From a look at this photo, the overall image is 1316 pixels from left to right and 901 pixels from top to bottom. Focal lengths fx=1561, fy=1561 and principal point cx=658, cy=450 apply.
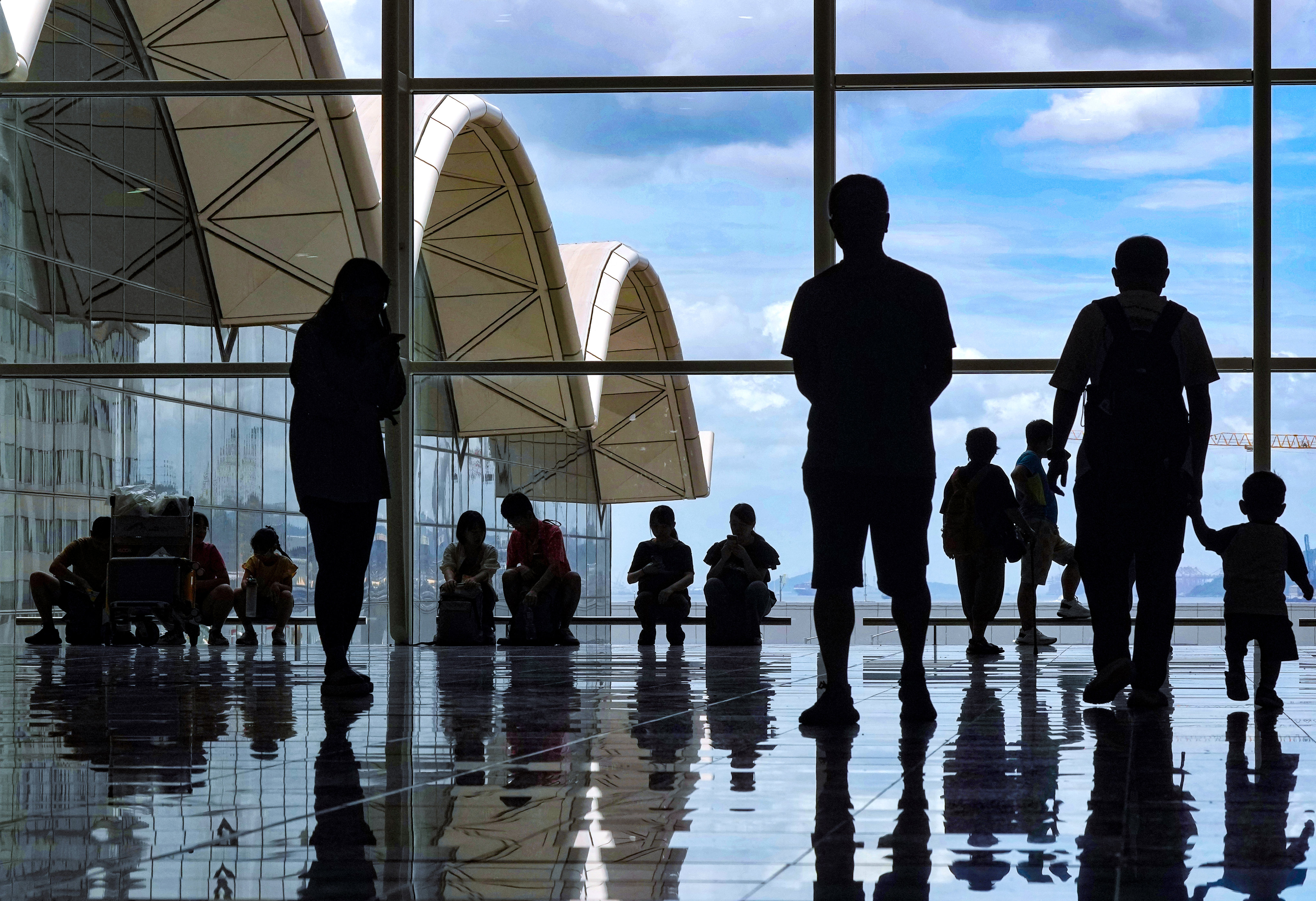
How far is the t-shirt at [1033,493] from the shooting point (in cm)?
1035

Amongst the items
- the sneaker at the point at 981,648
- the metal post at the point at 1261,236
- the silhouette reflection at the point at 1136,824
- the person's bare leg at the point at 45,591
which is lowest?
the sneaker at the point at 981,648

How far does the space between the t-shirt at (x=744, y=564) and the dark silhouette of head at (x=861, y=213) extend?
653 centimetres

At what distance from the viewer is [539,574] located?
11.1 metres

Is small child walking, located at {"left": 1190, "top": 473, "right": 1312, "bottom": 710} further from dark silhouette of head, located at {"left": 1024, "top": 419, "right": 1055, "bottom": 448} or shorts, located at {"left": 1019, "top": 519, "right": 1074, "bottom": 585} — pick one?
shorts, located at {"left": 1019, "top": 519, "right": 1074, "bottom": 585}

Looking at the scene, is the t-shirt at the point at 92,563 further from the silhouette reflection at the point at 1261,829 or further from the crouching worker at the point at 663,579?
the silhouette reflection at the point at 1261,829

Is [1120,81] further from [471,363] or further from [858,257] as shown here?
[858,257]

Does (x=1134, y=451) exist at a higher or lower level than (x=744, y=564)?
higher

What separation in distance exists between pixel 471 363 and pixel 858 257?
29.5 feet

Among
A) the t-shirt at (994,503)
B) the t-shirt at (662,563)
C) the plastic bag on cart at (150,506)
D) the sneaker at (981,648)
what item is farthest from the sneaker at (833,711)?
the plastic bag on cart at (150,506)

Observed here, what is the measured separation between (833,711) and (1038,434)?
5896 millimetres

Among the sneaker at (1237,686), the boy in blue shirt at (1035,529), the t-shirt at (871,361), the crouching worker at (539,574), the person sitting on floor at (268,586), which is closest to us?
the t-shirt at (871,361)

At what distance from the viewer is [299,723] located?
4.41 metres

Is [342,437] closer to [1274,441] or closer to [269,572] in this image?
[269,572]

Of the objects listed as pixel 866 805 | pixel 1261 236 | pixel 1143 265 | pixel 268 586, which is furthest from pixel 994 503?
pixel 866 805
